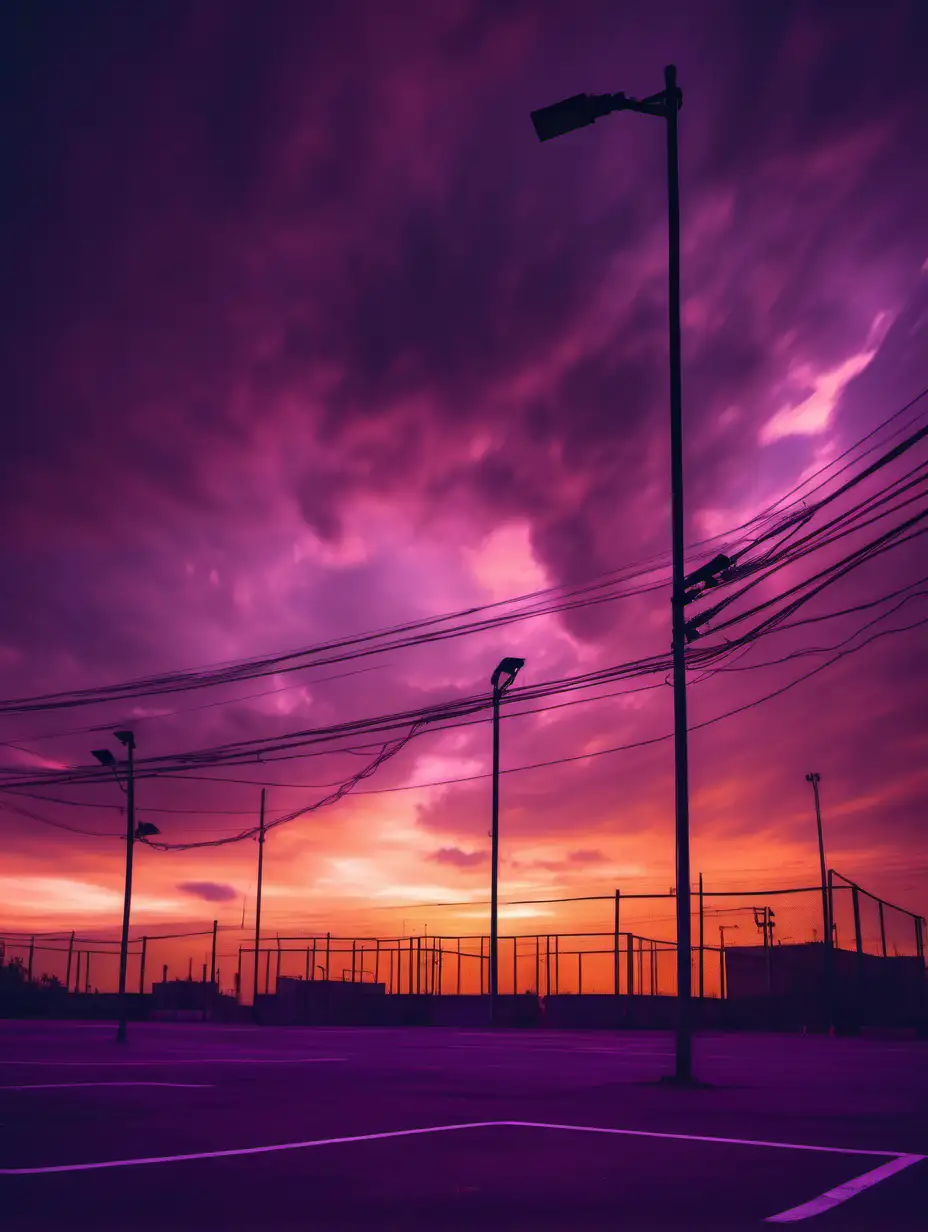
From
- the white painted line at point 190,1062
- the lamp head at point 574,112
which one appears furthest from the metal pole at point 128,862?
the lamp head at point 574,112

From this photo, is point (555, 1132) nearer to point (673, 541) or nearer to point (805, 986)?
point (673, 541)

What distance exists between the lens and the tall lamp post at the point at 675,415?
49.1 feet

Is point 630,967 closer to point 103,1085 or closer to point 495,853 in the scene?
point 495,853

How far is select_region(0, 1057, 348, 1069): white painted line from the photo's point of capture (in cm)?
1745

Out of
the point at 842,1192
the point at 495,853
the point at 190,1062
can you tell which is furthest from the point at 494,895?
the point at 842,1192

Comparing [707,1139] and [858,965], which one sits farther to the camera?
[858,965]

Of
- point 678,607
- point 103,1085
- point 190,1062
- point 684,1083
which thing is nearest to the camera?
point 103,1085

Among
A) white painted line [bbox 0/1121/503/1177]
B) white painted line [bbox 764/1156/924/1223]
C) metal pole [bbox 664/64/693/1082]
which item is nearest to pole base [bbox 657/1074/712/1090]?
metal pole [bbox 664/64/693/1082]

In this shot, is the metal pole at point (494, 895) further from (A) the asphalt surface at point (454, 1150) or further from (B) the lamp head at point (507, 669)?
(A) the asphalt surface at point (454, 1150)

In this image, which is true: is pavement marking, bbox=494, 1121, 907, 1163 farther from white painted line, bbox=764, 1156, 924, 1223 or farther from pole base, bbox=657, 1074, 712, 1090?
pole base, bbox=657, 1074, 712, 1090

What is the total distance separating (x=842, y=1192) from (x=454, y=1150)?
2645 millimetres

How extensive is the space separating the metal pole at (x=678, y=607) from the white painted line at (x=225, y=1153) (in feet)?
18.7

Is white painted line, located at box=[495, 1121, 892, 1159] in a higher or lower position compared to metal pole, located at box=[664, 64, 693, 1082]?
lower

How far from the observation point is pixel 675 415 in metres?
16.3
